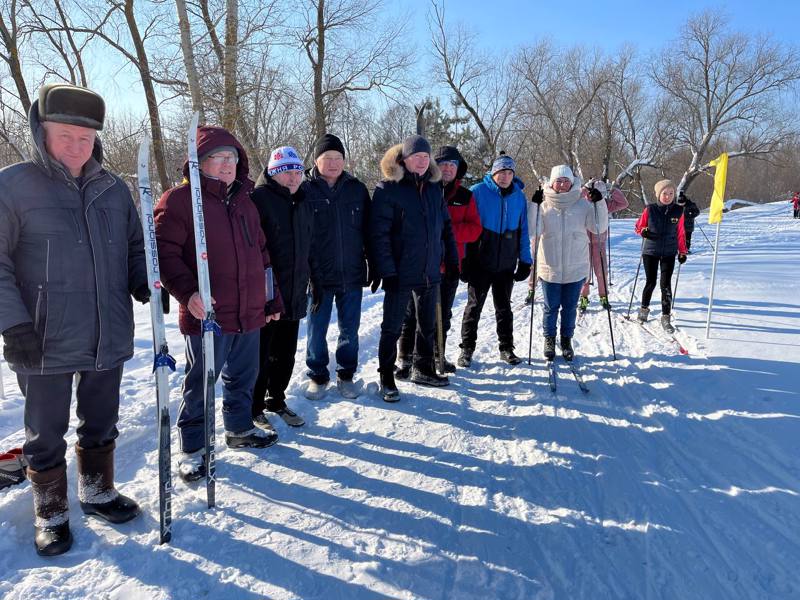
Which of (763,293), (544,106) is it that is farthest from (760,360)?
(544,106)

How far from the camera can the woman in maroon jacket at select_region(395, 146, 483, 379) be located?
4.72 metres

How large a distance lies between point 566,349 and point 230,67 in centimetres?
859

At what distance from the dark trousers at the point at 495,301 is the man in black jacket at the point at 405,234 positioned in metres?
0.86

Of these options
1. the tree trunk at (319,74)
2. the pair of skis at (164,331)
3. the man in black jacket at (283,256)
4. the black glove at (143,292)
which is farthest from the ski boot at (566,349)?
the tree trunk at (319,74)

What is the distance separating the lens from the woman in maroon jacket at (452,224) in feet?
15.5

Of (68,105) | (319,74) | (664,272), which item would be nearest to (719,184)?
(664,272)

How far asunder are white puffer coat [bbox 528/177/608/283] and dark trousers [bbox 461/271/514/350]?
0.43m

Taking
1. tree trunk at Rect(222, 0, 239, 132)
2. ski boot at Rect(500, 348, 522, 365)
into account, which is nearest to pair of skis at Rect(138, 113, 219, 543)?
ski boot at Rect(500, 348, 522, 365)

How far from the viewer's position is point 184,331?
2.99 meters

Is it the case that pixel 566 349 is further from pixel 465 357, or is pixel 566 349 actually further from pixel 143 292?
pixel 143 292

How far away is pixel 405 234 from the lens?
416cm

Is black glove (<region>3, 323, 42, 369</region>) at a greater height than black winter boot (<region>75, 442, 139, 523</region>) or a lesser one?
greater

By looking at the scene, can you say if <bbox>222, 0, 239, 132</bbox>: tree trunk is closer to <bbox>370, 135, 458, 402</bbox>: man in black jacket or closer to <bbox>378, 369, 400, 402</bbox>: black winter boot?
<bbox>370, 135, 458, 402</bbox>: man in black jacket

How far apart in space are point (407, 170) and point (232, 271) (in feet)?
6.18
